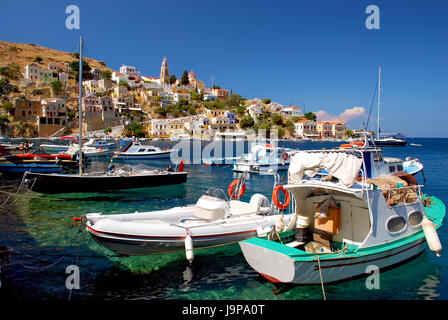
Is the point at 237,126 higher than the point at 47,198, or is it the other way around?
the point at 237,126

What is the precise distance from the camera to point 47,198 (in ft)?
60.4

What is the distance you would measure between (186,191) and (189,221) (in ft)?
38.6

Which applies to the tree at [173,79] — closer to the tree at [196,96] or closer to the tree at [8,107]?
the tree at [196,96]

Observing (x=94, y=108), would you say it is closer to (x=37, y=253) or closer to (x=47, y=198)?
(x=47, y=198)

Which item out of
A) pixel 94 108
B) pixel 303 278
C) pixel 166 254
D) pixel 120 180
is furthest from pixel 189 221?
pixel 94 108

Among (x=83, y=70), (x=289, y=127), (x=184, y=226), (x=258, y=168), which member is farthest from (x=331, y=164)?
(x=83, y=70)

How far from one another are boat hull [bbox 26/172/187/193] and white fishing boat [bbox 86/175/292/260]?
10.5 m

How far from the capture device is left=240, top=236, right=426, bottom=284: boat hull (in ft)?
23.2

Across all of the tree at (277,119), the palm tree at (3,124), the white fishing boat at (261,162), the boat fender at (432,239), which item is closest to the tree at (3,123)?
the palm tree at (3,124)

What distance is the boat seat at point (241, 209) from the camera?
39.0ft

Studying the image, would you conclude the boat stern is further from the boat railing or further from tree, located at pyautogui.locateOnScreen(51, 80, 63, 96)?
tree, located at pyautogui.locateOnScreen(51, 80, 63, 96)

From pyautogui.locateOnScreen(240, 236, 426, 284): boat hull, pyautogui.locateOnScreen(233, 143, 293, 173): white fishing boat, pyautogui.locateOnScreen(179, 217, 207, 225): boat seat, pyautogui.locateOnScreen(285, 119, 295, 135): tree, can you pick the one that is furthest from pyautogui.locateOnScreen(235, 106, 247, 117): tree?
pyautogui.locateOnScreen(240, 236, 426, 284): boat hull

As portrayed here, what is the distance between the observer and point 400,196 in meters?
8.74

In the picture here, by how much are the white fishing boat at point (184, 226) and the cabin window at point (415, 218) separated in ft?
13.5
